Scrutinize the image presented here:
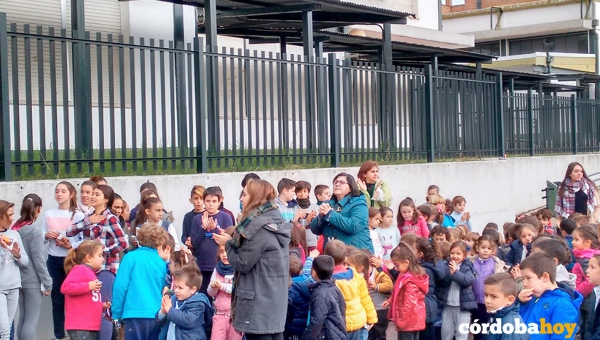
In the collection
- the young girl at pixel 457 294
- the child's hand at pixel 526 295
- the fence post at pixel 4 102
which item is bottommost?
the young girl at pixel 457 294

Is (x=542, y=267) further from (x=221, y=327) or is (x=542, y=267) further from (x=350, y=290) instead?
(x=221, y=327)

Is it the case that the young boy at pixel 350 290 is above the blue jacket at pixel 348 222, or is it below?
below

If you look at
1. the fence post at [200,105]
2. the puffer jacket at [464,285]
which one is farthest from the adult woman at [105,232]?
the puffer jacket at [464,285]

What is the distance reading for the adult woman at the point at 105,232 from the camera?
299 inches

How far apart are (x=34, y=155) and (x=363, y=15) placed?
807cm

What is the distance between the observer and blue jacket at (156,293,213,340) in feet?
21.3

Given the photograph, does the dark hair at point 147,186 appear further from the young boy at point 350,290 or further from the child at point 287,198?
the young boy at point 350,290

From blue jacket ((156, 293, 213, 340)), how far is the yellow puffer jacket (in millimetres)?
1098

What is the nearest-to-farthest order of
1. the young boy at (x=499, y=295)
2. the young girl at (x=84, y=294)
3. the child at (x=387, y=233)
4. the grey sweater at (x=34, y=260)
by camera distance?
the young boy at (x=499, y=295)
the young girl at (x=84, y=294)
the grey sweater at (x=34, y=260)
the child at (x=387, y=233)

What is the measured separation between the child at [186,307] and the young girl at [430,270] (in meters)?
2.39

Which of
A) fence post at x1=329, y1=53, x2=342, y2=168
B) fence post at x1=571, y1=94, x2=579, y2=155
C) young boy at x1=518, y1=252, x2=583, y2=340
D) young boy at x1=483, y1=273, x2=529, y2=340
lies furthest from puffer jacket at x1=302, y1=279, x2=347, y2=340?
fence post at x1=571, y1=94, x2=579, y2=155

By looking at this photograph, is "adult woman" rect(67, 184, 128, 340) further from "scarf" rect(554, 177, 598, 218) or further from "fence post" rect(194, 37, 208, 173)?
"scarf" rect(554, 177, 598, 218)

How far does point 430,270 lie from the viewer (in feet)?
26.7

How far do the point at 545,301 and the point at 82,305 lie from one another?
3.81 meters
